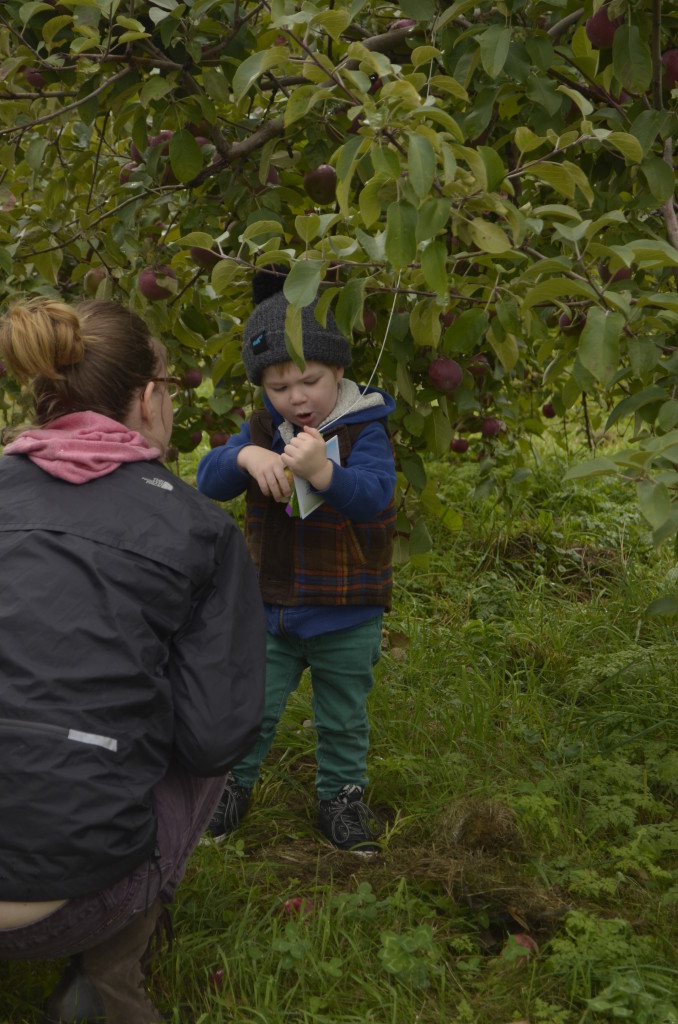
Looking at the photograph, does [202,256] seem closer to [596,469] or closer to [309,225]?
[309,225]

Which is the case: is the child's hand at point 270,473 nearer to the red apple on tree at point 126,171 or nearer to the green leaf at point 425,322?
the green leaf at point 425,322

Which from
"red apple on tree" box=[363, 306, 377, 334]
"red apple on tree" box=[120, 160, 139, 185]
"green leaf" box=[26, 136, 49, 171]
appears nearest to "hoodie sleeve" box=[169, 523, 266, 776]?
"red apple on tree" box=[363, 306, 377, 334]

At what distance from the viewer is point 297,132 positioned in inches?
102

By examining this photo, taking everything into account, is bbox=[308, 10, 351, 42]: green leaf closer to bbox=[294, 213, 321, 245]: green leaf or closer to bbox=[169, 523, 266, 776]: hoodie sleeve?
bbox=[294, 213, 321, 245]: green leaf

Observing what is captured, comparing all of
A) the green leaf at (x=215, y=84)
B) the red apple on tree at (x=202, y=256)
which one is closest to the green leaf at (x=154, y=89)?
the green leaf at (x=215, y=84)

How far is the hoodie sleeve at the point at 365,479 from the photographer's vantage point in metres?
2.09

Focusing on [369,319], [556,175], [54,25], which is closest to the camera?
[556,175]

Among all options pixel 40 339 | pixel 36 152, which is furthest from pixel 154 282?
pixel 40 339

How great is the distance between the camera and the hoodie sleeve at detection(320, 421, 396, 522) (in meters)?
2.09

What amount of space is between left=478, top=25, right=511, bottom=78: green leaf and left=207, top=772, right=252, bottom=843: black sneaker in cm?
149

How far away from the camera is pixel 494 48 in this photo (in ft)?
6.48

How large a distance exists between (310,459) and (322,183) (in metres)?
0.82

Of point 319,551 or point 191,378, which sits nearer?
point 319,551

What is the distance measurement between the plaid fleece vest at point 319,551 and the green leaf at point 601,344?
2.34ft
